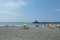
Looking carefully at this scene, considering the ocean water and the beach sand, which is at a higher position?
the ocean water

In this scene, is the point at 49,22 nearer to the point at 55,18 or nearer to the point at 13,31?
the point at 55,18

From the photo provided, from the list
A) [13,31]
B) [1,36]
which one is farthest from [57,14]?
[1,36]

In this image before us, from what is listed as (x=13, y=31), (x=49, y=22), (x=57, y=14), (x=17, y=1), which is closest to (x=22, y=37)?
(x=13, y=31)

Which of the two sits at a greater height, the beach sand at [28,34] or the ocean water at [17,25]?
the ocean water at [17,25]

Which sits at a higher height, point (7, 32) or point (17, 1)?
point (17, 1)

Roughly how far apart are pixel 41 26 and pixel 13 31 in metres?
0.79

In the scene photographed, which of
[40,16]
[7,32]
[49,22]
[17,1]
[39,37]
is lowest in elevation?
[39,37]

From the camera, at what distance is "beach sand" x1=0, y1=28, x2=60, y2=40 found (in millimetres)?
2320

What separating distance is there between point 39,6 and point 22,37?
0.96 m

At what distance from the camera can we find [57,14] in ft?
7.49

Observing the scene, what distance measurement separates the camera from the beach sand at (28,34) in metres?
2.32

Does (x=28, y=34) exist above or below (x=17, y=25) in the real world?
below

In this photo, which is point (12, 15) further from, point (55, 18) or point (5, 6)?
point (55, 18)

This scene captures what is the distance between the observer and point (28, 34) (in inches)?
92.5
